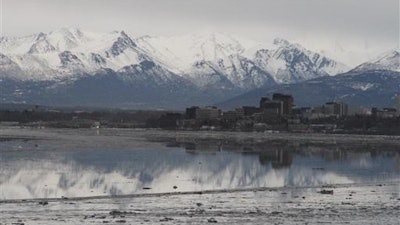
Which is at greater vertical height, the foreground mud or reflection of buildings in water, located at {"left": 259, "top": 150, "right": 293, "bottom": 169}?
reflection of buildings in water, located at {"left": 259, "top": 150, "right": 293, "bottom": 169}

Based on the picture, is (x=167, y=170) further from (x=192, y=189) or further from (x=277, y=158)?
(x=277, y=158)

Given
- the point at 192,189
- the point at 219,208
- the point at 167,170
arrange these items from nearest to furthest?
the point at 219,208
the point at 192,189
the point at 167,170

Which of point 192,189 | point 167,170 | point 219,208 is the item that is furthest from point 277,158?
point 219,208

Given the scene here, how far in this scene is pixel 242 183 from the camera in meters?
46.9

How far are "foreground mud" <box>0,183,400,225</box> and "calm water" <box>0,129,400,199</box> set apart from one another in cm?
368

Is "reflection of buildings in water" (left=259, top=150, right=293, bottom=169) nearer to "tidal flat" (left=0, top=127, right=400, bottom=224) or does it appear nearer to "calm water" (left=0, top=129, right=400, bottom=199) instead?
"calm water" (left=0, top=129, right=400, bottom=199)

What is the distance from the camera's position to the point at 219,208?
3359 cm

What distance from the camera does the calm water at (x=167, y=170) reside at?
42.5m

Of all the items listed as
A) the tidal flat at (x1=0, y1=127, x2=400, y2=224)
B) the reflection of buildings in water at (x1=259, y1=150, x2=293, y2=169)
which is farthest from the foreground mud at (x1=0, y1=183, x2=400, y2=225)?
the reflection of buildings in water at (x1=259, y1=150, x2=293, y2=169)

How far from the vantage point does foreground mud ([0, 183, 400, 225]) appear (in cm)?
2989

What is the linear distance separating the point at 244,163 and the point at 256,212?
30430 millimetres

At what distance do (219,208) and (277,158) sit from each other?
37.6 meters

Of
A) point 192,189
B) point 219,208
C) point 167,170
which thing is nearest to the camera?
point 219,208

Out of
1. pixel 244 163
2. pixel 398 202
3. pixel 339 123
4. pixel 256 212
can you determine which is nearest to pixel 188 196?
pixel 256 212
